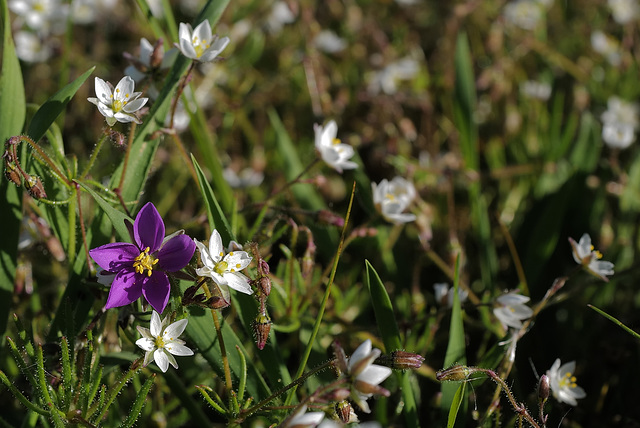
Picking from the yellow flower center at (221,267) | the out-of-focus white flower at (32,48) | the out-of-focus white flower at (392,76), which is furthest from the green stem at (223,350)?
the out-of-focus white flower at (32,48)

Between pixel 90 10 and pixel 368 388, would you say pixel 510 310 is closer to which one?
pixel 368 388

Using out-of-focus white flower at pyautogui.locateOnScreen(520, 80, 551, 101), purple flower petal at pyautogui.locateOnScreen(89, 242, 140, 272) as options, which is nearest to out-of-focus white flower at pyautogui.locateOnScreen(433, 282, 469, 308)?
purple flower petal at pyautogui.locateOnScreen(89, 242, 140, 272)

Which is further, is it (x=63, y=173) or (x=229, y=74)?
(x=229, y=74)

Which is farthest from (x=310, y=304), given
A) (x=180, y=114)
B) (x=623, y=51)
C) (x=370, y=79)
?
(x=623, y=51)

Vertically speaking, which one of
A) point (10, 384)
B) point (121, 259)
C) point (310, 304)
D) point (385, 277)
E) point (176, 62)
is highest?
point (176, 62)

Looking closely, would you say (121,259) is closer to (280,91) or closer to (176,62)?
(176,62)

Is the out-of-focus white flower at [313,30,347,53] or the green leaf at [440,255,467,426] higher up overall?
the out-of-focus white flower at [313,30,347,53]

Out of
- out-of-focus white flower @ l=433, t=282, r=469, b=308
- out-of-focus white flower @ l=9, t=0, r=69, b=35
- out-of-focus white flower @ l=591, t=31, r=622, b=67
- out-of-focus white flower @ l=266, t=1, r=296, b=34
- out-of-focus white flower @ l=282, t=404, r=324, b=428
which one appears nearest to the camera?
out-of-focus white flower @ l=282, t=404, r=324, b=428

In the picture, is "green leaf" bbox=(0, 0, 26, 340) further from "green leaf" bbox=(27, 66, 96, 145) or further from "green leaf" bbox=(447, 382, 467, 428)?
"green leaf" bbox=(447, 382, 467, 428)
